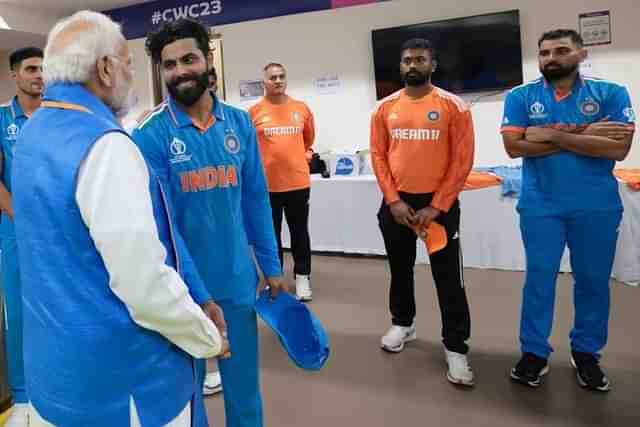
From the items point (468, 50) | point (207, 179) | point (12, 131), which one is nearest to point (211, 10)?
point (468, 50)

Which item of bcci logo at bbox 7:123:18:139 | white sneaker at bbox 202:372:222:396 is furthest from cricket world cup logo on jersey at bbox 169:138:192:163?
white sneaker at bbox 202:372:222:396

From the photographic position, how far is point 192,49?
158 cm

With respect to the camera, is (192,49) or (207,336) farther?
(192,49)

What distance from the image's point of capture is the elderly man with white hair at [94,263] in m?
0.93

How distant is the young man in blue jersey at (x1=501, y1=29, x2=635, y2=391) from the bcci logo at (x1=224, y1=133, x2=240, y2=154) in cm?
143

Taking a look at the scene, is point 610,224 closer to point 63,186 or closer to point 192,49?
point 192,49

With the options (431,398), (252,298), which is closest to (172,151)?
(252,298)

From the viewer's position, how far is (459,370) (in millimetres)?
2496

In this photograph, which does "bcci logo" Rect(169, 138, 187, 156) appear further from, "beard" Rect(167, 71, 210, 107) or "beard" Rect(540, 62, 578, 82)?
"beard" Rect(540, 62, 578, 82)

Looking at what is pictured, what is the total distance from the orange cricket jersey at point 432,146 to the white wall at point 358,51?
8.92ft

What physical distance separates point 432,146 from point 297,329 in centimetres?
134

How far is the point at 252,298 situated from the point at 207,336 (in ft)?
1.87

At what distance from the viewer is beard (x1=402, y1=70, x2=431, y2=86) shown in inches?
102

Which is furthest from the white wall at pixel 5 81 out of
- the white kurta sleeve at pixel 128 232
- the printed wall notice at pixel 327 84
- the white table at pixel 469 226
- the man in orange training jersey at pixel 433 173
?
the white kurta sleeve at pixel 128 232
